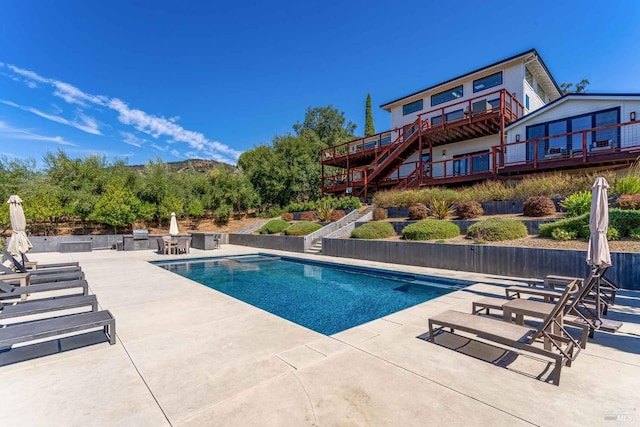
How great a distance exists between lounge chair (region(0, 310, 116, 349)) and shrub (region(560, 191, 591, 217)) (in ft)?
38.0

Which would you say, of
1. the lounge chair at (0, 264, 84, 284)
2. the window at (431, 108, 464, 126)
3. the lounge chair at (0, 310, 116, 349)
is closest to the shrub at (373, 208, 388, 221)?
the window at (431, 108, 464, 126)

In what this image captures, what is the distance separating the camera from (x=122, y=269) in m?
9.70

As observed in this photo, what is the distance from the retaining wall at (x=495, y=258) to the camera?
6.39 m

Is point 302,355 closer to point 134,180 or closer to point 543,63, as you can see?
point 543,63

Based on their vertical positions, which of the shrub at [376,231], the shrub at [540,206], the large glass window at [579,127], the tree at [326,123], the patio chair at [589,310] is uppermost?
the tree at [326,123]

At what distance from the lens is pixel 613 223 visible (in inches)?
297

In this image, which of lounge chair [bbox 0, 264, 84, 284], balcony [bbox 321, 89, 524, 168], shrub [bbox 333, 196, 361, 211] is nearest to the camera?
lounge chair [bbox 0, 264, 84, 284]

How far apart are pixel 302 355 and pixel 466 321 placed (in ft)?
6.42

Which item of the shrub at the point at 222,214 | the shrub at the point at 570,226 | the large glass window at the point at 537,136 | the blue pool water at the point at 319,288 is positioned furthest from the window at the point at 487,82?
the shrub at the point at 222,214

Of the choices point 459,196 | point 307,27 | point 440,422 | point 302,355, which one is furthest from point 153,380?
point 307,27

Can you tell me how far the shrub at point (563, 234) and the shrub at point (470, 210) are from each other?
10.6ft

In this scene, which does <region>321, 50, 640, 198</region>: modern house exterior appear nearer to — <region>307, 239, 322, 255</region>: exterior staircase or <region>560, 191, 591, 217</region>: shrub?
<region>560, 191, 591, 217</region>: shrub

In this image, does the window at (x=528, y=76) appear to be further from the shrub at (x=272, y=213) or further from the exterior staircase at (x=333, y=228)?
the shrub at (x=272, y=213)

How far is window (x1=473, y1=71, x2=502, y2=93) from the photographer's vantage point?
59.0ft
